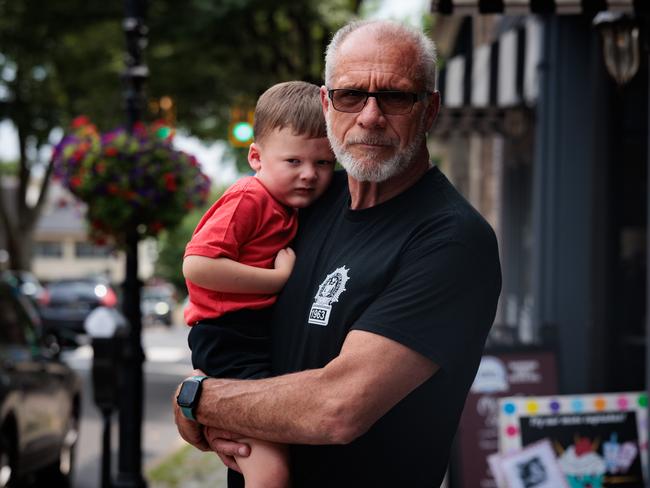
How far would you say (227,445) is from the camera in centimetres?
251

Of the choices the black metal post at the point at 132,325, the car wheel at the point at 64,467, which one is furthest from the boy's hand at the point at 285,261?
the car wheel at the point at 64,467

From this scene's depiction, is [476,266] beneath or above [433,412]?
above

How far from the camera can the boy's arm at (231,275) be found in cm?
260

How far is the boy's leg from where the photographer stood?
246 cm

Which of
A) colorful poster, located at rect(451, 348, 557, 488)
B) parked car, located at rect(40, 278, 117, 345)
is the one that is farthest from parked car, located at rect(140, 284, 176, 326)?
colorful poster, located at rect(451, 348, 557, 488)

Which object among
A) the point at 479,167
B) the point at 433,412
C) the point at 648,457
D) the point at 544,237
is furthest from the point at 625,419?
the point at 479,167

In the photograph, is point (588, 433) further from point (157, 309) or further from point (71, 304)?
point (157, 309)

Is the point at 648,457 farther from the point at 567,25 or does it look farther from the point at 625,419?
the point at 567,25

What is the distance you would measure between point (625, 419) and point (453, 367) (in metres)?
4.01

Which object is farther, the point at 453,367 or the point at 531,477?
the point at 531,477

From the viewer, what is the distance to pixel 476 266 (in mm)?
2250

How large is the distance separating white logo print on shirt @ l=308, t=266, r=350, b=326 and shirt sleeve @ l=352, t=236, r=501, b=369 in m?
0.12

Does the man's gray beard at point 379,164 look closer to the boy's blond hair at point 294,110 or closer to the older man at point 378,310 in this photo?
the older man at point 378,310

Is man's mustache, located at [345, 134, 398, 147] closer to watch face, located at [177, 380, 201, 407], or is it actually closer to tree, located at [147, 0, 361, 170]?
watch face, located at [177, 380, 201, 407]
